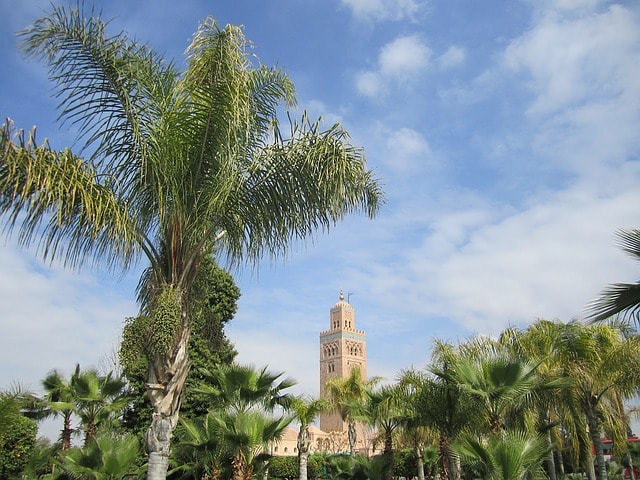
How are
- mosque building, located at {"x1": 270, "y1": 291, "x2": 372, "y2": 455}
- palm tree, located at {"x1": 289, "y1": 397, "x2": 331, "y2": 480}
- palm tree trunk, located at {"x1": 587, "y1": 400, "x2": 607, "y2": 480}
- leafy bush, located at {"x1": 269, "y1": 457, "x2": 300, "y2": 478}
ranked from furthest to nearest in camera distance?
mosque building, located at {"x1": 270, "y1": 291, "x2": 372, "y2": 455} < leafy bush, located at {"x1": 269, "y1": 457, "x2": 300, "y2": 478} < palm tree, located at {"x1": 289, "y1": 397, "x2": 331, "y2": 480} < palm tree trunk, located at {"x1": 587, "y1": 400, "x2": 607, "y2": 480}

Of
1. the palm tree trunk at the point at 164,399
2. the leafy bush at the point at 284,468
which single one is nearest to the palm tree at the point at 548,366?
the palm tree trunk at the point at 164,399

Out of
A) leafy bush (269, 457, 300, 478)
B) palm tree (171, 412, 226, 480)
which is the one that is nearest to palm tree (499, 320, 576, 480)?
palm tree (171, 412, 226, 480)

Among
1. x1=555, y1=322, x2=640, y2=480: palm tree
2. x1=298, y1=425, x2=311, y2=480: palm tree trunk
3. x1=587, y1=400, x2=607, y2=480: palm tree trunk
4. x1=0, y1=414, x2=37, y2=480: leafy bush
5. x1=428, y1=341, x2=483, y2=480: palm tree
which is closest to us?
x1=0, y1=414, x2=37, y2=480: leafy bush

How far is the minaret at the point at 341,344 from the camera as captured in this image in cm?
9126

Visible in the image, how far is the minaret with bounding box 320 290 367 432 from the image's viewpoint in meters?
91.3

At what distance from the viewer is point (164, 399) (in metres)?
Answer: 7.45

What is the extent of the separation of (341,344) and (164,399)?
85385 mm

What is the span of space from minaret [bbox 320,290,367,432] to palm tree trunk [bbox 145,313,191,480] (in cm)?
8426

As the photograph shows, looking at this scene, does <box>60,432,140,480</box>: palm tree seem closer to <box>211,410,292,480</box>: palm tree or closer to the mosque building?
<box>211,410,292,480</box>: palm tree

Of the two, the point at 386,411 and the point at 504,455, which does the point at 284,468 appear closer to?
the point at 386,411

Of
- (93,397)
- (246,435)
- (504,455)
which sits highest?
(93,397)

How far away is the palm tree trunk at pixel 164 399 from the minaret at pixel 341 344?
276ft

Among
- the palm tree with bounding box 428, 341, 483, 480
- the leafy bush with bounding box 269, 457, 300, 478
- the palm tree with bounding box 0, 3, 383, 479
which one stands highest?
the palm tree with bounding box 0, 3, 383, 479

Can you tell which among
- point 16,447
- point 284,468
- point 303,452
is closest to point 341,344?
point 284,468
